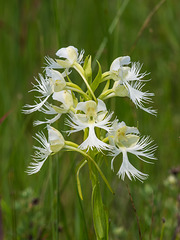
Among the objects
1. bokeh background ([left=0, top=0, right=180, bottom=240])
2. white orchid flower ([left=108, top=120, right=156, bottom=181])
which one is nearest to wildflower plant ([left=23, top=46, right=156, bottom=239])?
white orchid flower ([left=108, top=120, right=156, bottom=181])

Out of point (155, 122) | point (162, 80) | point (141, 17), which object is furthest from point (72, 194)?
point (141, 17)

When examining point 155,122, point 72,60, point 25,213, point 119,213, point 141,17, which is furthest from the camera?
point 141,17

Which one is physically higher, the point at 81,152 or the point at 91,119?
the point at 91,119

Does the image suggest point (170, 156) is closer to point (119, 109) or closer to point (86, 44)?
point (119, 109)

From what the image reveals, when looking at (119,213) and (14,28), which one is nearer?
(119,213)

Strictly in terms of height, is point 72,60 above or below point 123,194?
above

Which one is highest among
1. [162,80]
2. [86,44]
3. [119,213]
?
[86,44]

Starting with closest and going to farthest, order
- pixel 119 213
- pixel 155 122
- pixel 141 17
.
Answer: pixel 119 213 → pixel 155 122 → pixel 141 17

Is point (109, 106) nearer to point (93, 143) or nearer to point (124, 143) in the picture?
point (124, 143)

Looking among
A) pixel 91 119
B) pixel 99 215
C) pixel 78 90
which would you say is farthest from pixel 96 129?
pixel 99 215
